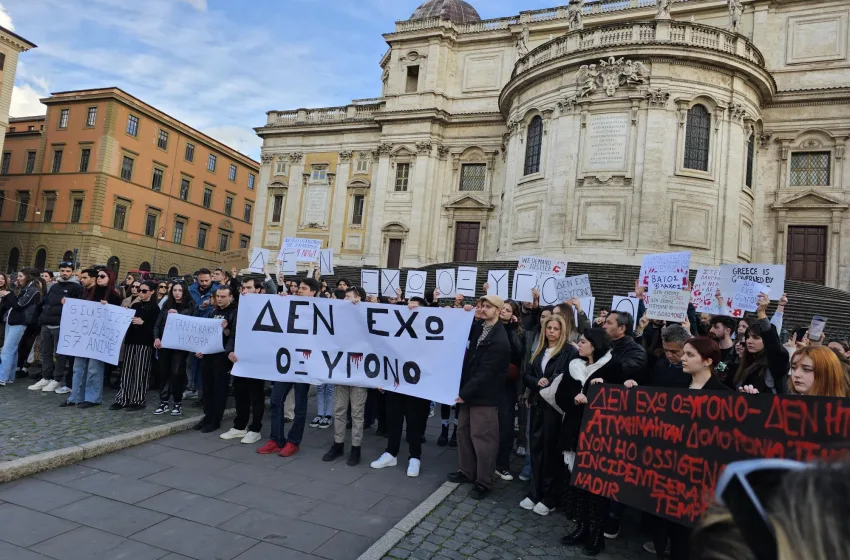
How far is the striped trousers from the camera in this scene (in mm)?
8773

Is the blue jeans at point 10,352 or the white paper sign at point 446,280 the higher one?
Answer: the white paper sign at point 446,280

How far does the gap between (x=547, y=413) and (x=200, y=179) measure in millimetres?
56714

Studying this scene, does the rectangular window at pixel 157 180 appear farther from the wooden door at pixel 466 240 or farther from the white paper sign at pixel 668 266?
the white paper sign at pixel 668 266

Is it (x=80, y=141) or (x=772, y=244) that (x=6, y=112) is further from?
(x=772, y=244)

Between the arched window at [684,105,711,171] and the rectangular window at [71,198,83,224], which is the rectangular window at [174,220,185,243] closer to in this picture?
the rectangular window at [71,198,83,224]

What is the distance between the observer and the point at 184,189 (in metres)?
53.8

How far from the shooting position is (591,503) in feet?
16.3

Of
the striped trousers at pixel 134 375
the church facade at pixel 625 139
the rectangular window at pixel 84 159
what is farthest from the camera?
the rectangular window at pixel 84 159

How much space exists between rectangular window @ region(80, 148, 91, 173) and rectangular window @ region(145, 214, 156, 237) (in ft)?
20.8

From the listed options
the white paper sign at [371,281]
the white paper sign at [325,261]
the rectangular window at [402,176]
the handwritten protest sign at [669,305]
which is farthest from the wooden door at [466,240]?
the handwritten protest sign at [669,305]

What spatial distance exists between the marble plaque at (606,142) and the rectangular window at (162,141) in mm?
41149

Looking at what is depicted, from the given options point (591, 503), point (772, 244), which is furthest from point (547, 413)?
point (772, 244)

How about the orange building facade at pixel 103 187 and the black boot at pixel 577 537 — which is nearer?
the black boot at pixel 577 537

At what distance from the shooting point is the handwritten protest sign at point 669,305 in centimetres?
852
